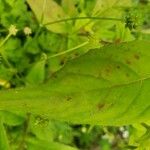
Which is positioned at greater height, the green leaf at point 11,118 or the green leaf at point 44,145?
the green leaf at point 11,118

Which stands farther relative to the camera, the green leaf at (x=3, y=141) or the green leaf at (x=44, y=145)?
the green leaf at (x=44, y=145)

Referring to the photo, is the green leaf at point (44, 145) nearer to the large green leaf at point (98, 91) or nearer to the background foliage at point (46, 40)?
the background foliage at point (46, 40)

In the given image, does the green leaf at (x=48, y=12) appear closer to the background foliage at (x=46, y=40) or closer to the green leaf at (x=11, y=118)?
the background foliage at (x=46, y=40)

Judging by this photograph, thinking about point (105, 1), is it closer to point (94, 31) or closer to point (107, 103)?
point (94, 31)

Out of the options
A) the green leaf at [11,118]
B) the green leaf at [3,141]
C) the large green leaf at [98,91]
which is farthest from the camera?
the green leaf at [11,118]

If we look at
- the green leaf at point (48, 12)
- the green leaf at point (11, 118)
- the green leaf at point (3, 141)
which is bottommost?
the green leaf at point (11, 118)

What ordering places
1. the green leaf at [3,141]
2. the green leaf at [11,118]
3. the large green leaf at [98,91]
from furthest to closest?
the green leaf at [11,118], the green leaf at [3,141], the large green leaf at [98,91]

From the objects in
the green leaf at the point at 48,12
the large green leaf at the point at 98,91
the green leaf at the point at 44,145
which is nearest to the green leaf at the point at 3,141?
the large green leaf at the point at 98,91

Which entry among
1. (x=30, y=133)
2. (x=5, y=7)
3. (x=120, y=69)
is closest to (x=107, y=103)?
(x=120, y=69)
